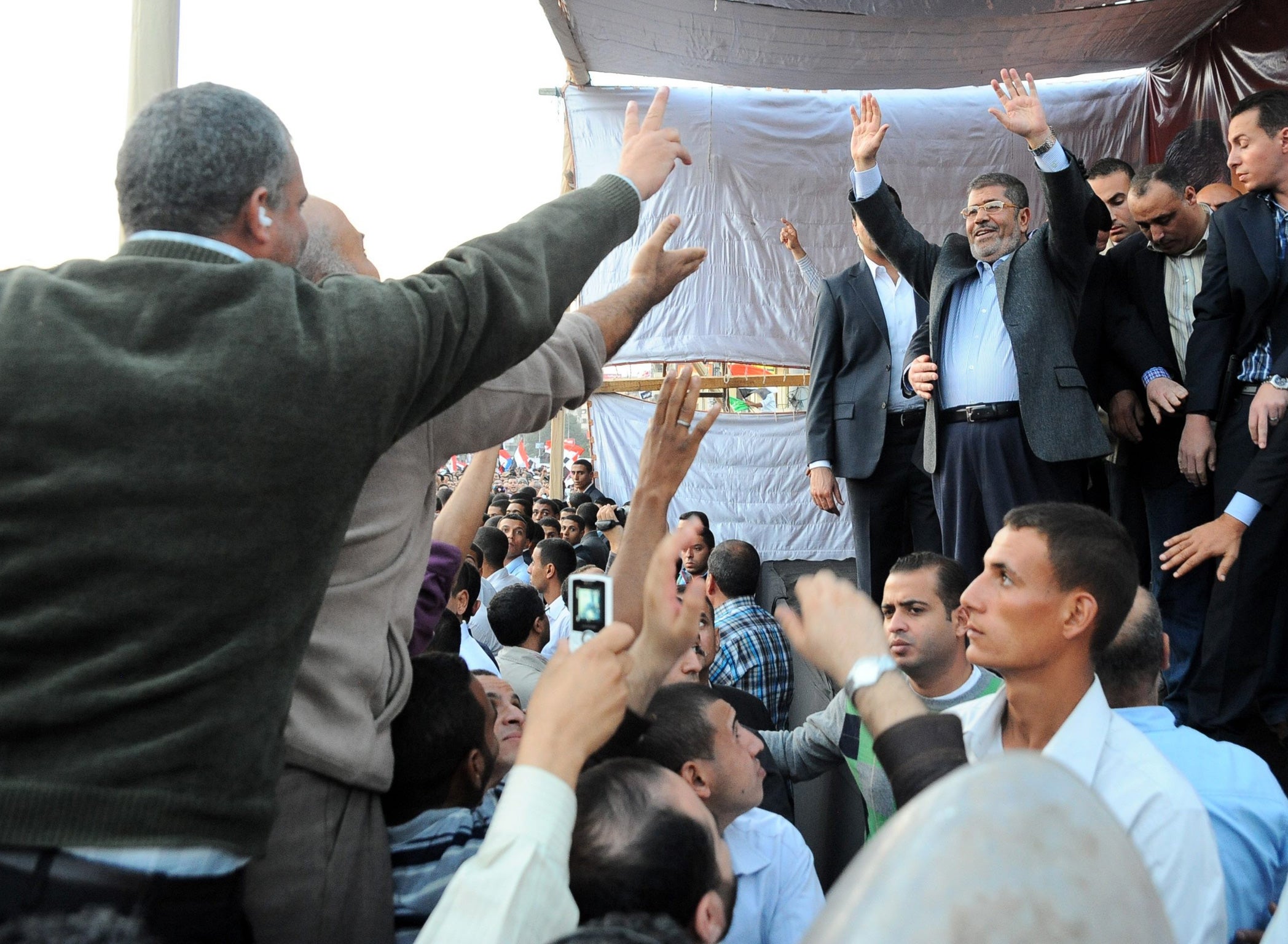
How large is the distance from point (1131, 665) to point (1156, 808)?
2.86 feet

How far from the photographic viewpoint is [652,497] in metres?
2.18

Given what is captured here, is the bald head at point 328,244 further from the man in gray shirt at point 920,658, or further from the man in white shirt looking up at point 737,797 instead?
the man in gray shirt at point 920,658

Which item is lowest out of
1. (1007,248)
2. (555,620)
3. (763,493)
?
(555,620)

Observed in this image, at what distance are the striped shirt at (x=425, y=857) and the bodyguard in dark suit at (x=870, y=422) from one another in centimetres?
299

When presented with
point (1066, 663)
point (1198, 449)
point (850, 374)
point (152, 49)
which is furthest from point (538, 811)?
point (850, 374)

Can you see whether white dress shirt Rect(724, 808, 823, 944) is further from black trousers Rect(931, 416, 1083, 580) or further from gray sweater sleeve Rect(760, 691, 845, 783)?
Result: black trousers Rect(931, 416, 1083, 580)

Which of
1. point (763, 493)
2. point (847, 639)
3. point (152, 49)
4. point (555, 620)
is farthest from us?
point (763, 493)

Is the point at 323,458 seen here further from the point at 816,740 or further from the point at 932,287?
the point at 932,287

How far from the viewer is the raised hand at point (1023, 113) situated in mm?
3434

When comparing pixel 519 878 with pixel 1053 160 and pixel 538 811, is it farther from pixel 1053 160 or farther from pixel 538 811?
pixel 1053 160

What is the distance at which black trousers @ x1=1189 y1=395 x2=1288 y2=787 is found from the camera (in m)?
3.43

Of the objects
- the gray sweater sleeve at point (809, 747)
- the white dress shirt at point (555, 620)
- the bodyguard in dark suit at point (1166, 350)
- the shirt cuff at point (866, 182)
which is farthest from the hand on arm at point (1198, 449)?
the white dress shirt at point (555, 620)

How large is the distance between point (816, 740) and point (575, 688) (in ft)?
6.13

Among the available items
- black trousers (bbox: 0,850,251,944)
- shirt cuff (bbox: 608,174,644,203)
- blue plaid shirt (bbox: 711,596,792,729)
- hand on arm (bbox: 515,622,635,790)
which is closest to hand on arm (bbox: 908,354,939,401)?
blue plaid shirt (bbox: 711,596,792,729)
